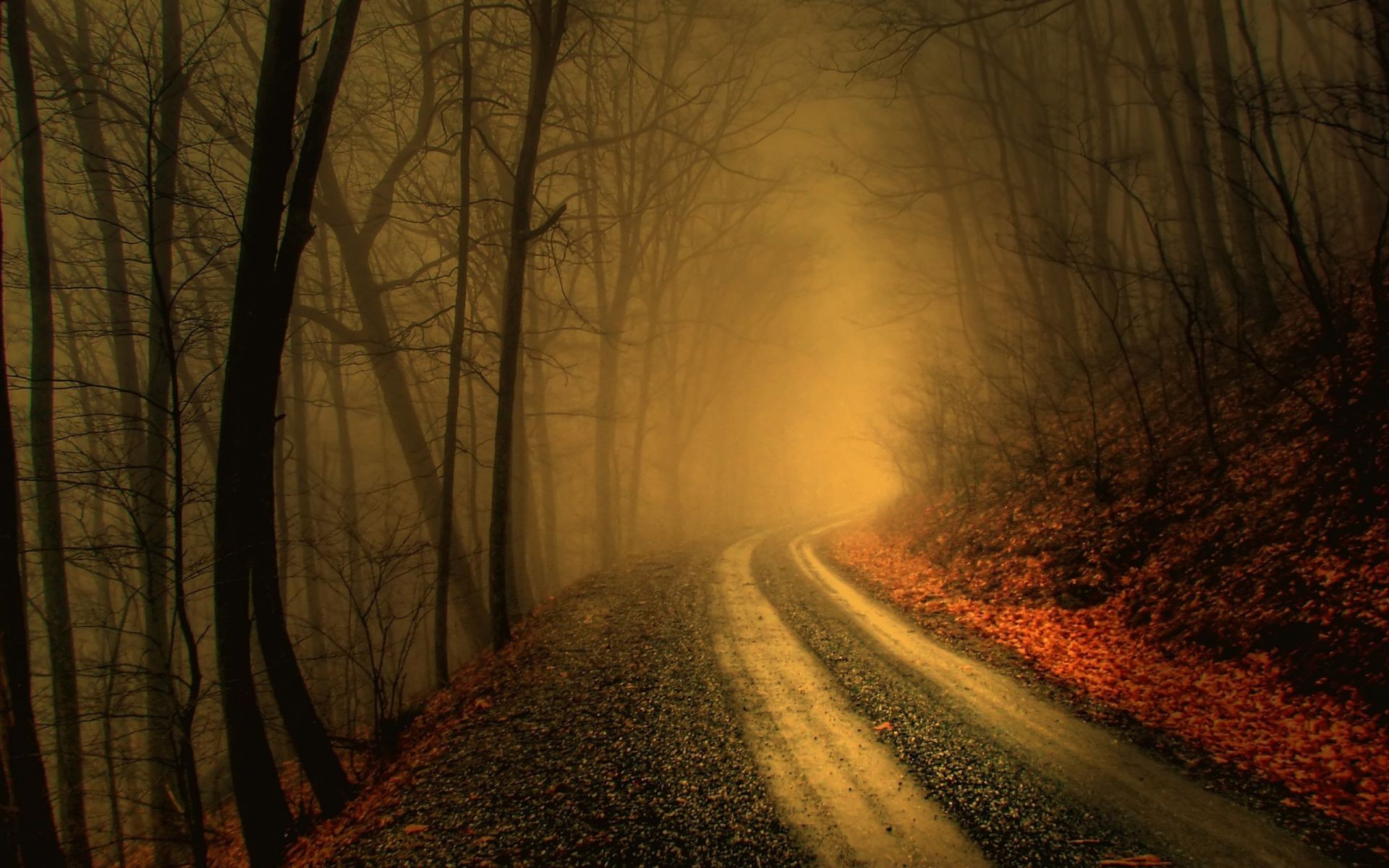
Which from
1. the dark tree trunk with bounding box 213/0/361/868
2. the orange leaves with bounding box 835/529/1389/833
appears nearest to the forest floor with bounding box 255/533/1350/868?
the orange leaves with bounding box 835/529/1389/833

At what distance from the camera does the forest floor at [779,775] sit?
3.07 meters

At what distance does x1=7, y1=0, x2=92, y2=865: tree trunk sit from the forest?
5 cm

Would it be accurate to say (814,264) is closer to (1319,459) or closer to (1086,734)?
(1319,459)

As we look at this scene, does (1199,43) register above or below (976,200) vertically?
above

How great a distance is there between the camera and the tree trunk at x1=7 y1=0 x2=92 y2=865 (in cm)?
649

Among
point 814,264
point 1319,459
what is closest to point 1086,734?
point 1319,459

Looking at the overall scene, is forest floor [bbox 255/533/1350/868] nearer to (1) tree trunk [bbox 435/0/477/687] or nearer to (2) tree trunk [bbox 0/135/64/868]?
(1) tree trunk [bbox 435/0/477/687]

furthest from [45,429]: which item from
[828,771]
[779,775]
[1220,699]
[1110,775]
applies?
[1220,699]

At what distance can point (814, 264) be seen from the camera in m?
28.3

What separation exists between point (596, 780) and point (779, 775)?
4.16 ft

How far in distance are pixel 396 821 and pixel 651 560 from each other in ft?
30.7

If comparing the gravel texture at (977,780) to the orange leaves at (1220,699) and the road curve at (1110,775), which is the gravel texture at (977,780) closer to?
the road curve at (1110,775)

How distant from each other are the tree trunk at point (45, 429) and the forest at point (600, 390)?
0.18ft

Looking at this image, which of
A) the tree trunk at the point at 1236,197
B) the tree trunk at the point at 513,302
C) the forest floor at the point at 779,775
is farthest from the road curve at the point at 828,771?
the tree trunk at the point at 1236,197
